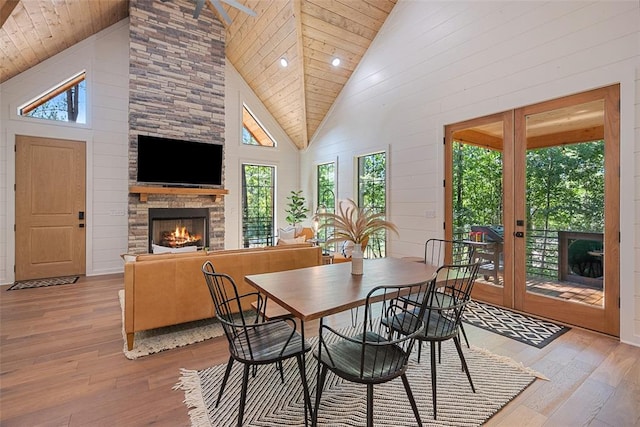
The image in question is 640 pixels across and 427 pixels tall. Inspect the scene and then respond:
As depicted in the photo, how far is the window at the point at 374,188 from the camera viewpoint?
17.4 ft

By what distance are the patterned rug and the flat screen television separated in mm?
4264

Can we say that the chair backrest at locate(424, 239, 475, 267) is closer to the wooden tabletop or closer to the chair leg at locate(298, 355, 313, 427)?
the wooden tabletop

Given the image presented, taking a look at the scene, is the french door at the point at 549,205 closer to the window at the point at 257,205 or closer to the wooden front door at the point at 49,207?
the window at the point at 257,205

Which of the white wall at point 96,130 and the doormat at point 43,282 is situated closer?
the doormat at point 43,282

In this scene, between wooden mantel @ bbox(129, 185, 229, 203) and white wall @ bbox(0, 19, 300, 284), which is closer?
white wall @ bbox(0, 19, 300, 284)

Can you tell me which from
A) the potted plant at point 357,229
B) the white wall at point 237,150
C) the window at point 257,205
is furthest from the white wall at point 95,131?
the potted plant at point 357,229

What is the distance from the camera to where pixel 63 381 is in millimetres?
2154

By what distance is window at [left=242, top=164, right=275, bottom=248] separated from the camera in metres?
7.09

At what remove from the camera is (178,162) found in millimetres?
5723

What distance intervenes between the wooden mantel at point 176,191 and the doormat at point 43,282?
1.69 m

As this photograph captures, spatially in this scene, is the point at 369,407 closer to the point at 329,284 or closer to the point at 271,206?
the point at 329,284

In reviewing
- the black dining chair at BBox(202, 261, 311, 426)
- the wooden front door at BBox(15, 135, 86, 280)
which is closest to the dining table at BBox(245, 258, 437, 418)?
the black dining chair at BBox(202, 261, 311, 426)

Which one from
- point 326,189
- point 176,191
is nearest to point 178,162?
point 176,191

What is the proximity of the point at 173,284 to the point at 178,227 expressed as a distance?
3.54 metres
